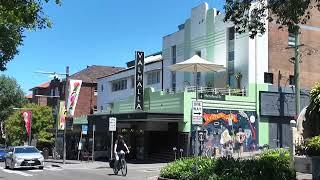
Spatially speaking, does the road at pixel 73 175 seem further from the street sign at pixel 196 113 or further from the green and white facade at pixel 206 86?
the green and white facade at pixel 206 86

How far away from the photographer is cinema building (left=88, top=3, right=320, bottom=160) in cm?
3822

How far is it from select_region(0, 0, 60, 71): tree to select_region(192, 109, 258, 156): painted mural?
20.3 meters

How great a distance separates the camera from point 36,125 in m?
66.9

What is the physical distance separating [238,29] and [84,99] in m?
59.6

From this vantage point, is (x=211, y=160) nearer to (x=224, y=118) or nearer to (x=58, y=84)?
(x=224, y=118)

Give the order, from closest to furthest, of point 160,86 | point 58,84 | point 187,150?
point 187,150 → point 160,86 → point 58,84

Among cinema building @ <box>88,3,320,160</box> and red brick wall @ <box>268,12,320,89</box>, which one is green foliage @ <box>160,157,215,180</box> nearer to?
cinema building @ <box>88,3,320,160</box>

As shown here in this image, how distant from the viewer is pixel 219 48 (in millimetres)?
42812

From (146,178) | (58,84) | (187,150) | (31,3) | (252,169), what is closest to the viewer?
(31,3)

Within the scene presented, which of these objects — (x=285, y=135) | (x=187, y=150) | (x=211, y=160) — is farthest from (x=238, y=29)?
(x=285, y=135)

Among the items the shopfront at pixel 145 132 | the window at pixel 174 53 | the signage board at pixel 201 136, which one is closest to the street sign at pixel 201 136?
the signage board at pixel 201 136

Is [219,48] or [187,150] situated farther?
[219,48]

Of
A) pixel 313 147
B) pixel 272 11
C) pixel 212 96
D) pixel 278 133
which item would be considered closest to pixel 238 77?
pixel 212 96

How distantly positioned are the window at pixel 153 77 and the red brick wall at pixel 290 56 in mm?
13600
